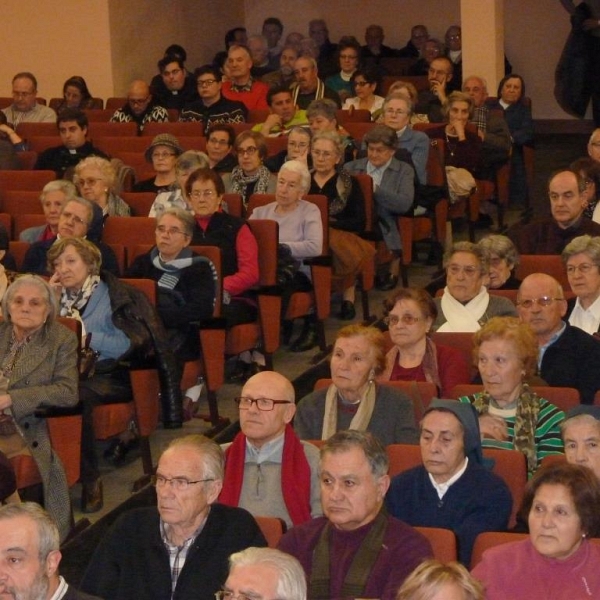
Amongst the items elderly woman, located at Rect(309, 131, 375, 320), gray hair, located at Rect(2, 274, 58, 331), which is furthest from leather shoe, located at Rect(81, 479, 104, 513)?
elderly woman, located at Rect(309, 131, 375, 320)

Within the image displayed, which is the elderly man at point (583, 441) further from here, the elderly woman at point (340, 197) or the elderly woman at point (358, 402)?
the elderly woman at point (340, 197)

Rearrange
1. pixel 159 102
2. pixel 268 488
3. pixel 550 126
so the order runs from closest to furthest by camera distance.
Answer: pixel 268 488
pixel 159 102
pixel 550 126

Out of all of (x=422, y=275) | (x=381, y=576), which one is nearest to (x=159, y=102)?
(x=422, y=275)

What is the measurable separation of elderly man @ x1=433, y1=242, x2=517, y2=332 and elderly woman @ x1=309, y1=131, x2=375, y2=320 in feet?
5.33

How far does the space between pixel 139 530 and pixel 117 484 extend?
182cm

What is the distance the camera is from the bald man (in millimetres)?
4211

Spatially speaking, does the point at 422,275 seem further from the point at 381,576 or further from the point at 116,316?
the point at 381,576

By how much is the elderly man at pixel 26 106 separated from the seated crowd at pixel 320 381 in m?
0.78

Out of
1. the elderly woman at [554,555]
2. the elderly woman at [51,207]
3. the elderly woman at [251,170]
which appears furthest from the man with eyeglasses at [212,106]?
the elderly woman at [554,555]

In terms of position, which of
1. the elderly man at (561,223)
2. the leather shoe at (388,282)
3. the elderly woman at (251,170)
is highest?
the elderly woman at (251,170)

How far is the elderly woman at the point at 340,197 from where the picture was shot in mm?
7270

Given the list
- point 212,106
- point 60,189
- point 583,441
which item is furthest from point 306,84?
point 583,441

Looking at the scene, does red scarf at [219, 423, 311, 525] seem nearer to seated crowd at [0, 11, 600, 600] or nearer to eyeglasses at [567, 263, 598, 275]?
seated crowd at [0, 11, 600, 600]

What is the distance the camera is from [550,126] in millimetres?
13289
